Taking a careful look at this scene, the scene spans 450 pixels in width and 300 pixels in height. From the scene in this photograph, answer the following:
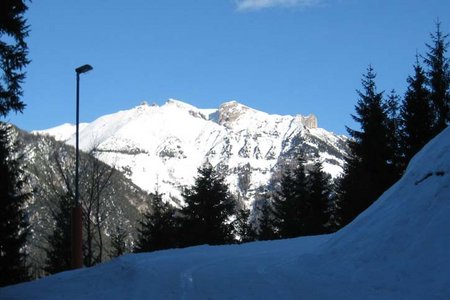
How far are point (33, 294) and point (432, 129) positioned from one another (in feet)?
80.1

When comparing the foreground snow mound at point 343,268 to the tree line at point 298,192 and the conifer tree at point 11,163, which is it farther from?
the tree line at point 298,192

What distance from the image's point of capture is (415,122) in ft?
99.9

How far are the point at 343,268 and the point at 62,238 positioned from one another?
27.6 m

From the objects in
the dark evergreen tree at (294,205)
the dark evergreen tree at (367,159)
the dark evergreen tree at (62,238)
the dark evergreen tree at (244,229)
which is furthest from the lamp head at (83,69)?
the dark evergreen tree at (244,229)

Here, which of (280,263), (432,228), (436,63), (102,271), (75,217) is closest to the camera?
(432,228)

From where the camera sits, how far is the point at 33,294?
37.8 feet

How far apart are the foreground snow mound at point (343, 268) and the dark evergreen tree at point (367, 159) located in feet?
57.6

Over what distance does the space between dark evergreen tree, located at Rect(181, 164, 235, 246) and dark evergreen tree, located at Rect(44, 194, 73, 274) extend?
7440 millimetres

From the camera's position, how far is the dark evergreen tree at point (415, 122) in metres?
30.3

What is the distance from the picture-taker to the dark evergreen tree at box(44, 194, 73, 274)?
30938mm

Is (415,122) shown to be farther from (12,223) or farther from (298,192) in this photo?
(12,223)

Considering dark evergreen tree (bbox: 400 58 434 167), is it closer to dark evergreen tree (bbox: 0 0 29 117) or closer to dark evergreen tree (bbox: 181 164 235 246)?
dark evergreen tree (bbox: 181 164 235 246)

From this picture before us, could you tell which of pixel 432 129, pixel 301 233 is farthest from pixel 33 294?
pixel 301 233

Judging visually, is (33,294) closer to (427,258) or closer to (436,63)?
(427,258)
